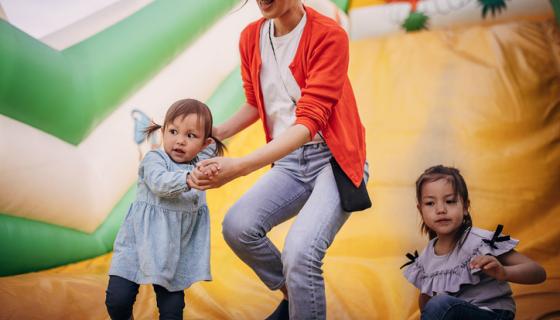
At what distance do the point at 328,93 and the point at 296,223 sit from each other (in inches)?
9.8

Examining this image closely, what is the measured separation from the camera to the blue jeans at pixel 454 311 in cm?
105

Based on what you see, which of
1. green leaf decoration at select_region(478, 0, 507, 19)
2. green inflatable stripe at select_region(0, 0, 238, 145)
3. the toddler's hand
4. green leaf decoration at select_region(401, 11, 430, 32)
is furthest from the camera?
green leaf decoration at select_region(401, 11, 430, 32)

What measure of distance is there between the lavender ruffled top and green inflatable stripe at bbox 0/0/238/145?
92cm

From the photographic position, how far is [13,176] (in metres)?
1.38

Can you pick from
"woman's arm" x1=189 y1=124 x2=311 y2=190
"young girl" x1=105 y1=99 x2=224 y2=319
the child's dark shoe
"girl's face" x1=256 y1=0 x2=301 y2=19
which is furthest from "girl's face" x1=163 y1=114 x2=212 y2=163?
the child's dark shoe

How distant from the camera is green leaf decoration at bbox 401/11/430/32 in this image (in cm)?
232

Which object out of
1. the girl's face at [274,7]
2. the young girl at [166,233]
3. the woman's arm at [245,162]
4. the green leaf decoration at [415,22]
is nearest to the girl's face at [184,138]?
the young girl at [166,233]

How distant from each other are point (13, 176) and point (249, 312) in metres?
0.64

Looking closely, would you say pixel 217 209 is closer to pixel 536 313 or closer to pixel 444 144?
pixel 444 144

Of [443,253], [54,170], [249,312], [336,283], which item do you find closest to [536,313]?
[443,253]

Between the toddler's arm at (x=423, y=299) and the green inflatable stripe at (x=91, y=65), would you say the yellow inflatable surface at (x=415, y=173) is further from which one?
the green inflatable stripe at (x=91, y=65)

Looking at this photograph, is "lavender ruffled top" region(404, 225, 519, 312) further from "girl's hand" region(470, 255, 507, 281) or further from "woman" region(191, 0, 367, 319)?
"woman" region(191, 0, 367, 319)

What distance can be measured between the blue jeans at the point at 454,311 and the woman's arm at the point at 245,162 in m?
0.39

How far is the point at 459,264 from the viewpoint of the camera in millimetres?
1132
